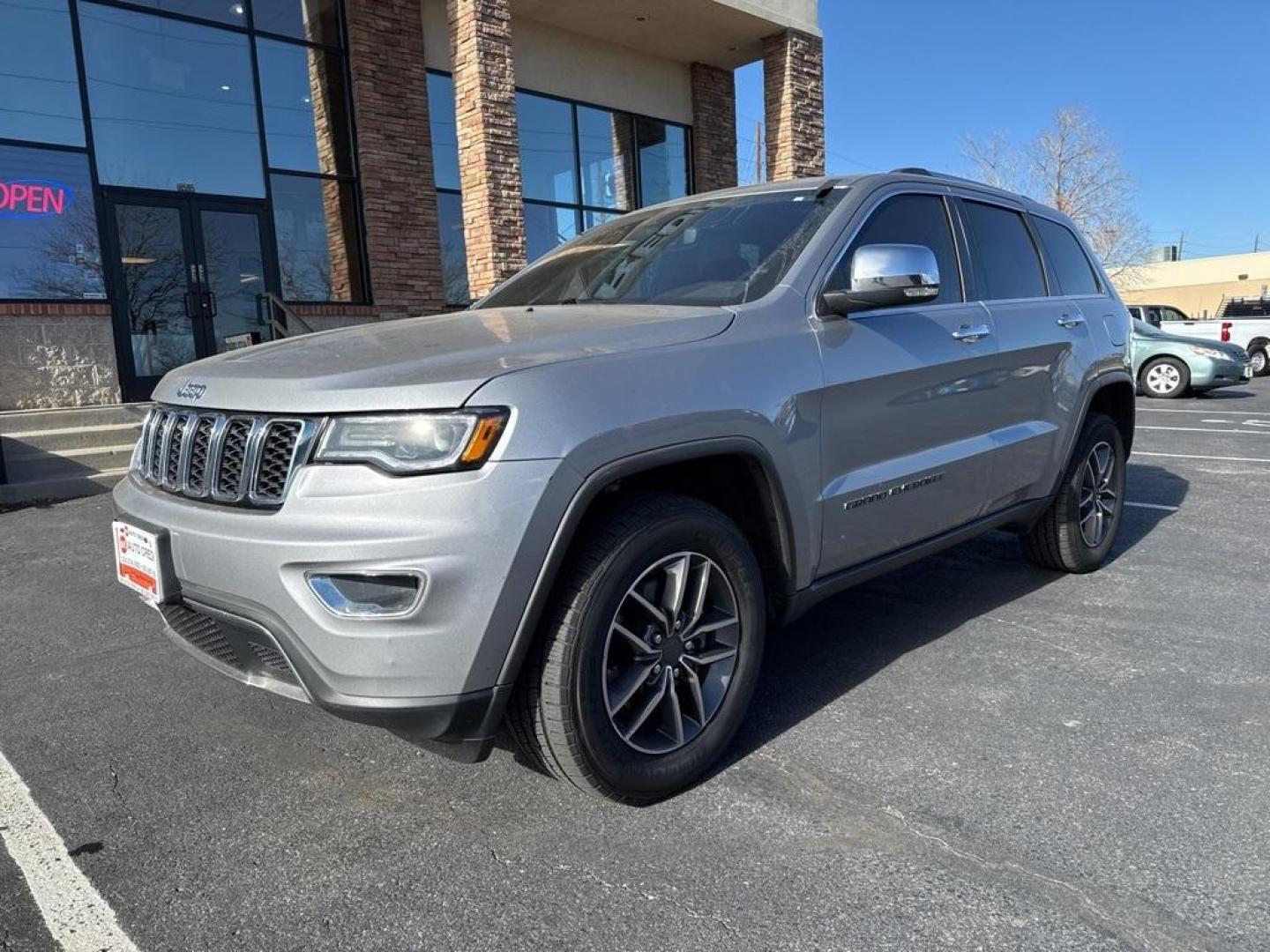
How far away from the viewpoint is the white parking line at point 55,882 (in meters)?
2.03

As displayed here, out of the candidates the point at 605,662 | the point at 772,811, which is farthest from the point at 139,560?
the point at 772,811

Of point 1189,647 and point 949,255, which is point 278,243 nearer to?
point 949,255

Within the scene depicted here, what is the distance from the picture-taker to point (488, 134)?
950cm

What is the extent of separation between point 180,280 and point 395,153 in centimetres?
305

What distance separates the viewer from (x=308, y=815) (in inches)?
100.0

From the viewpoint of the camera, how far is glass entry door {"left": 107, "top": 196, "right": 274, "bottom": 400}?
9.75m

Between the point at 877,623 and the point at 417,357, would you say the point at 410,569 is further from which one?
the point at 877,623

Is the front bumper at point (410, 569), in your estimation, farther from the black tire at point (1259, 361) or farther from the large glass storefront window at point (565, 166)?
the black tire at point (1259, 361)

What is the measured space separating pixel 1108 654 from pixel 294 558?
3146mm

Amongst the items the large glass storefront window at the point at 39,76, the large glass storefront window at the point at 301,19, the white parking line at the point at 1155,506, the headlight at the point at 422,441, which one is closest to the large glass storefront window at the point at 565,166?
the large glass storefront window at the point at 301,19

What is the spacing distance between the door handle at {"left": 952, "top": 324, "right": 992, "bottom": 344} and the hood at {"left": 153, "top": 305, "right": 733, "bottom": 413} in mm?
1244

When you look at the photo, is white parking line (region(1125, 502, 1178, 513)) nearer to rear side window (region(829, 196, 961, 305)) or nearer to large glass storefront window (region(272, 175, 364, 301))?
rear side window (region(829, 196, 961, 305))

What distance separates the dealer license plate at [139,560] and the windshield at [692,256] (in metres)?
1.66

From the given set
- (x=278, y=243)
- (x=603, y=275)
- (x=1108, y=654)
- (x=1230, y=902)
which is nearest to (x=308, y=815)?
(x=603, y=275)
